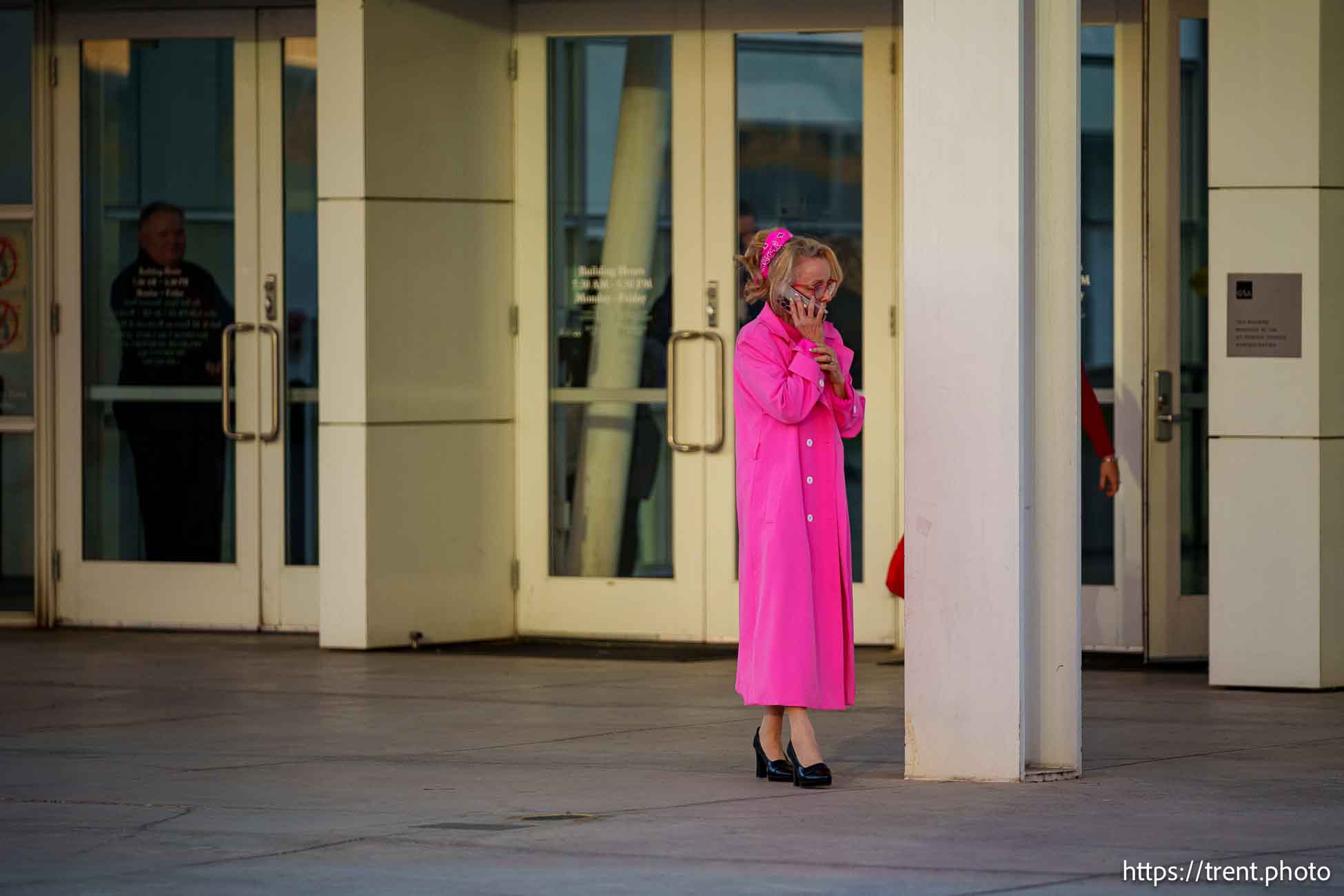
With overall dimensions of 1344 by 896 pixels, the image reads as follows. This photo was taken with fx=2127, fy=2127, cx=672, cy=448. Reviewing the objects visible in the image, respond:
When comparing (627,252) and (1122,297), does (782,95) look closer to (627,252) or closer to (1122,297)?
(627,252)

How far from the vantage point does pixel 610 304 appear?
11172mm

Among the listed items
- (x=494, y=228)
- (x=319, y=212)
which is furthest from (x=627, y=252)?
(x=319, y=212)

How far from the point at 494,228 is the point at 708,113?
4.17ft

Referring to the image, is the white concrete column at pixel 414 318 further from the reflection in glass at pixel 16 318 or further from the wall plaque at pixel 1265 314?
the wall plaque at pixel 1265 314

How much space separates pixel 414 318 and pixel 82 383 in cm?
227

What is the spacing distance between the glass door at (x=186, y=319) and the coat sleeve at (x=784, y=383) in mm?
5284

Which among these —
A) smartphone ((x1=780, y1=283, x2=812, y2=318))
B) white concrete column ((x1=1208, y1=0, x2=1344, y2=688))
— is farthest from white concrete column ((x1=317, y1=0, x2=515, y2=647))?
smartphone ((x1=780, y1=283, x2=812, y2=318))

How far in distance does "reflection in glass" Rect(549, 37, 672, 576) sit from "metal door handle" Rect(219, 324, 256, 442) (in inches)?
66.8

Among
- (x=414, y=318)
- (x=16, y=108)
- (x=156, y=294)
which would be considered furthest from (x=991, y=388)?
(x=16, y=108)

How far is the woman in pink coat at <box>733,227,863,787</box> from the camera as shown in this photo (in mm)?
6688

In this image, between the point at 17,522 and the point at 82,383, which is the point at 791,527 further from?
the point at 17,522

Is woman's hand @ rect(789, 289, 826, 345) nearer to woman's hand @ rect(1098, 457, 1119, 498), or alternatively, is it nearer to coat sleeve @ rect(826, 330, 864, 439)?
coat sleeve @ rect(826, 330, 864, 439)

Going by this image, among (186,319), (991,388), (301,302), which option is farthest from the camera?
(186,319)

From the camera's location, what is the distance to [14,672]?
1003 centimetres
